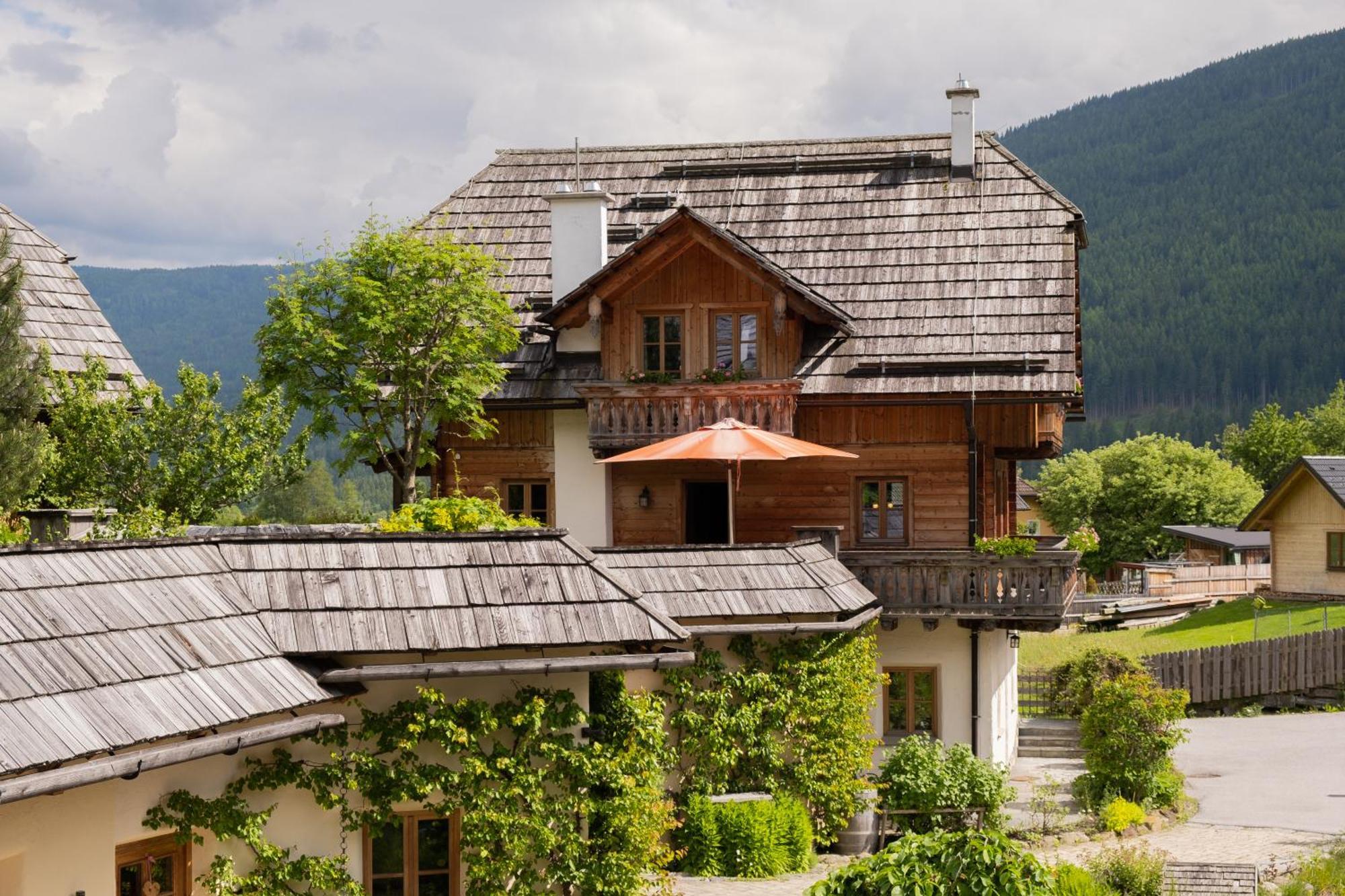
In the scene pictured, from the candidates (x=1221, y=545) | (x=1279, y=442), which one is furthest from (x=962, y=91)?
(x=1279, y=442)

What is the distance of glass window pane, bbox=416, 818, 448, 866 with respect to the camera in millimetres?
13469

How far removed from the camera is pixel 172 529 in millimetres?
19344

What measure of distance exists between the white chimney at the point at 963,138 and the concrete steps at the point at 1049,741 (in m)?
9.71

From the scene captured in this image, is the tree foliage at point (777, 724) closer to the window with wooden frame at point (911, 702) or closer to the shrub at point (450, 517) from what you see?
the shrub at point (450, 517)

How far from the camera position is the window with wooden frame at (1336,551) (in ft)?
148

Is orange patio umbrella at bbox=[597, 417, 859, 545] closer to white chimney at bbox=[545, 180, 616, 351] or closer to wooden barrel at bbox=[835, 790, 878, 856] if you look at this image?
wooden barrel at bbox=[835, 790, 878, 856]

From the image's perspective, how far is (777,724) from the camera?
60.6 feet

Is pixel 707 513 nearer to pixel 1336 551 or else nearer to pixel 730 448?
pixel 730 448

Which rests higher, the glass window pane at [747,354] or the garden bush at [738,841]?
the glass window pane at [747,354]

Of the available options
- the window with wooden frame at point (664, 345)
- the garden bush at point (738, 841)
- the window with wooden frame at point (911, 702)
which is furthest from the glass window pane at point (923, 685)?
the garden bush at point (738, 841)

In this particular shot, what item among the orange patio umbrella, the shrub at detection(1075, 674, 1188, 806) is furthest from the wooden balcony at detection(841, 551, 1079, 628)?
the orange patio umbrella

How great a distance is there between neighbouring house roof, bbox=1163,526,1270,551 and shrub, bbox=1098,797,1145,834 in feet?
Result: 145

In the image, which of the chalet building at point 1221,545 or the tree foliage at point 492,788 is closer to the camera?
the tree foliage at point 492,788

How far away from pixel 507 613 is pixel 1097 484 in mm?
62685
